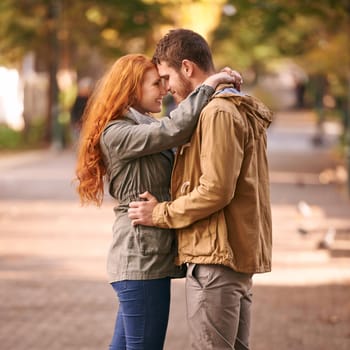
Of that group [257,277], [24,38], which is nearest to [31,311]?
[257,277]

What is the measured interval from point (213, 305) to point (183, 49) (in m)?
0.99

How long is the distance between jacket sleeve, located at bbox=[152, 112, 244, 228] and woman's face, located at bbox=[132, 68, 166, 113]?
37cm

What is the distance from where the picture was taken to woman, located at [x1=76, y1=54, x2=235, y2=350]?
4609mm

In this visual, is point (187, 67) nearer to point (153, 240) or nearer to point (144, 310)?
point (153, 240)

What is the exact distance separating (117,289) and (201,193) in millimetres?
592

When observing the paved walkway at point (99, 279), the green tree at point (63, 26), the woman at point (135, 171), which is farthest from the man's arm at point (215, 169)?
the green tree at point (63, 26)

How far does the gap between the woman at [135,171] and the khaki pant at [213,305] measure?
0.62ft

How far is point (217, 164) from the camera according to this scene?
14.3 feet

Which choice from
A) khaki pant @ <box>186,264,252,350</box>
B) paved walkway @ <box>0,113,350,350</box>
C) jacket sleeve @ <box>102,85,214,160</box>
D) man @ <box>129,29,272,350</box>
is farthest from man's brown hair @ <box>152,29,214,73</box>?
paved walkway @ <box>0,113,350,350</box>

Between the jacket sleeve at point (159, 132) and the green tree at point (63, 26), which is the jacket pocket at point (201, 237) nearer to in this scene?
the jacket sleeve at point (159, 132)

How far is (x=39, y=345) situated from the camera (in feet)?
25.6

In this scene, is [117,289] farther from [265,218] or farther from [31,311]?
[31,311]

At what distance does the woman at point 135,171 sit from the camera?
4.61 metres

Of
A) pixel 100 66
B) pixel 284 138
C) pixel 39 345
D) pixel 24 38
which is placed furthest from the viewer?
pixel 100 66
